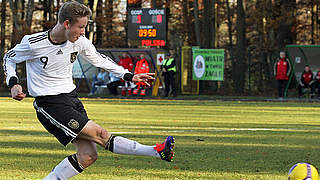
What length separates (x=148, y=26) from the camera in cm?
3061

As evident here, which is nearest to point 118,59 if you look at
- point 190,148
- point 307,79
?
A: point 307,79

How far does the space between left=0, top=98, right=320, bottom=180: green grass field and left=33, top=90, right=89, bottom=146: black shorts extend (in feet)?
4.35

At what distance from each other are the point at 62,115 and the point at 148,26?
997 inches

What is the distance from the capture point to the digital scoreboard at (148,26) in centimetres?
3039

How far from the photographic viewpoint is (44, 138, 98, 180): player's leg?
5609mm

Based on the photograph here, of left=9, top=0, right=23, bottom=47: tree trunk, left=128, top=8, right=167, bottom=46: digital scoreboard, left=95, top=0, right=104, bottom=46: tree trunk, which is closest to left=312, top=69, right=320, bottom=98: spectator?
left=128, top=8, right=167, bottom=46: digital scoreboard

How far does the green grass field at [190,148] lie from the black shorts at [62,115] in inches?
52.1

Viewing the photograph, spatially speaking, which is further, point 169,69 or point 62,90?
point 169,69

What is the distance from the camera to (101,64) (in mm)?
6051

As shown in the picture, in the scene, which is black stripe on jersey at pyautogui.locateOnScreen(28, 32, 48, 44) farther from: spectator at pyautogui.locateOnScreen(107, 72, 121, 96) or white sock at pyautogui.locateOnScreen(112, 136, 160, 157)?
spectator at pyautogui.locateOnScreen(107, 72, 121, 96)

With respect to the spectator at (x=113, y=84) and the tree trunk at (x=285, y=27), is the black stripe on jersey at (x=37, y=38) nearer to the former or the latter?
the spectator at (x=113, y=84)

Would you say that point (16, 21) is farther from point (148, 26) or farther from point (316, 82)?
point (316, 82)

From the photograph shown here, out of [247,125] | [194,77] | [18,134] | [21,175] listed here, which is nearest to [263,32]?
[194,77]

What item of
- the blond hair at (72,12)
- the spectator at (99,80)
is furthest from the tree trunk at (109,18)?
the blond hair at (72,12)
